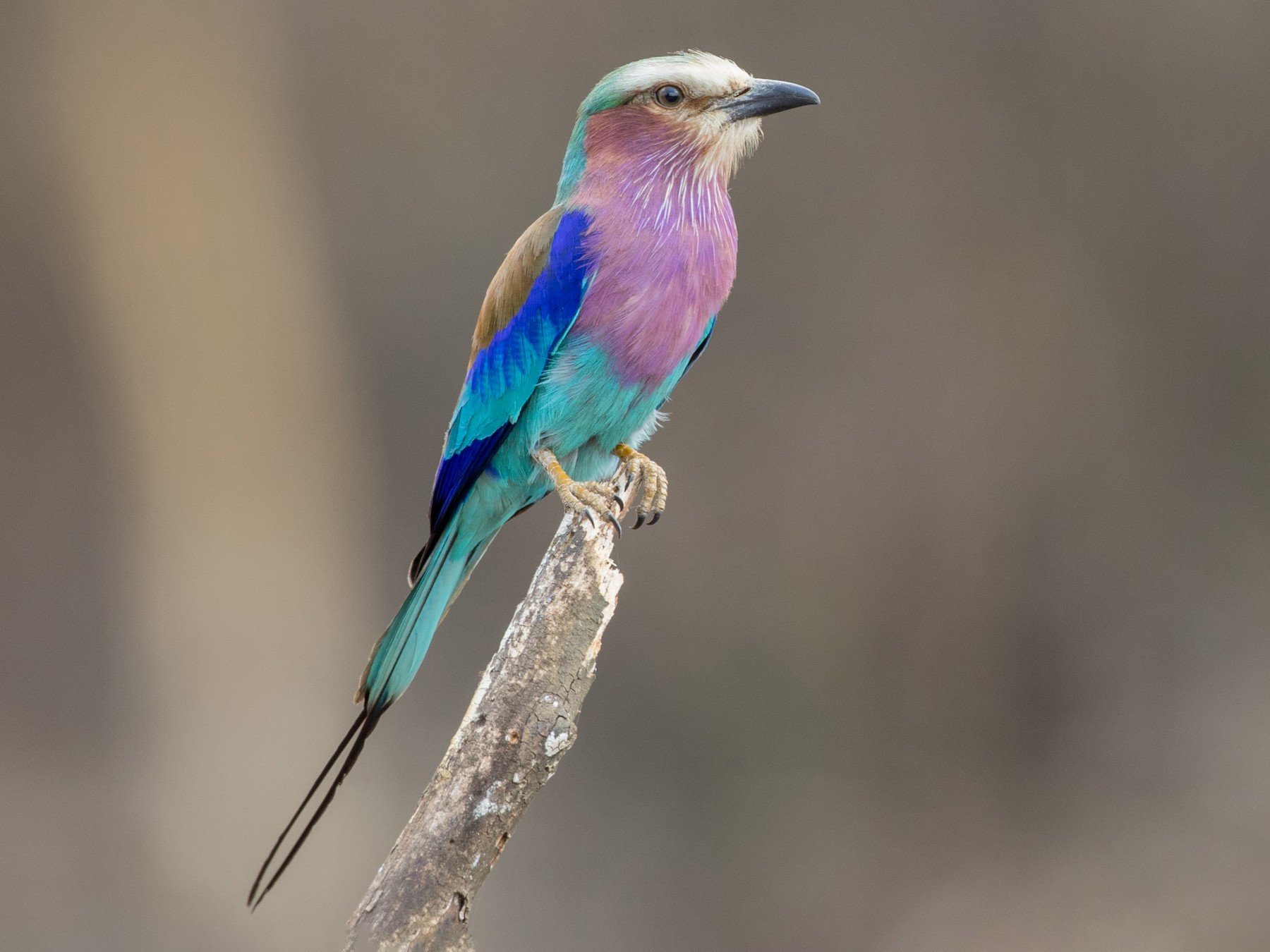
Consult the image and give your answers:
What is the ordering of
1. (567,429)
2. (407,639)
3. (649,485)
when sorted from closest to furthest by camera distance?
(407,639), (567,429), (649,485)

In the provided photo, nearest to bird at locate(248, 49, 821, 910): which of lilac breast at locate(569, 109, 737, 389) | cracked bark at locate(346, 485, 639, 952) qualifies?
lilac breast at locate(569, 109, 737, 389)

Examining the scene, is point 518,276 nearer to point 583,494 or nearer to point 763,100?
point 583,494

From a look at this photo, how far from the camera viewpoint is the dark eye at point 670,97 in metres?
2.03

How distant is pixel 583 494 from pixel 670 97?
75 cm

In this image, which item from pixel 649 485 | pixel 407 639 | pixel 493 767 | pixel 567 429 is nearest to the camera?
pixel 493 767

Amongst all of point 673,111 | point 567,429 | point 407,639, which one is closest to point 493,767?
point 407,639

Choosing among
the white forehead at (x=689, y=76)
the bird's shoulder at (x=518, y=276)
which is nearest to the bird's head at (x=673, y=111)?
the white forehead at (x=689, y=76)

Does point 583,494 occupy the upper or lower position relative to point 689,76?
lower

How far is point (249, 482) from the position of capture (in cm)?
363

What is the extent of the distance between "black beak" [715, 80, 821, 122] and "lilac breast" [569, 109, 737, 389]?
4.4 inches

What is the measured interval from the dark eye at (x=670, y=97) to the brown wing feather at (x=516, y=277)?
0.89 feet

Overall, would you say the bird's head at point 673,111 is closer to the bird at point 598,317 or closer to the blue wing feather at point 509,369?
the bird at point 598,317

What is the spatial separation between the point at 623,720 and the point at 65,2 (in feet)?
9.63

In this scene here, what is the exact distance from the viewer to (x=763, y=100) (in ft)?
6.68
